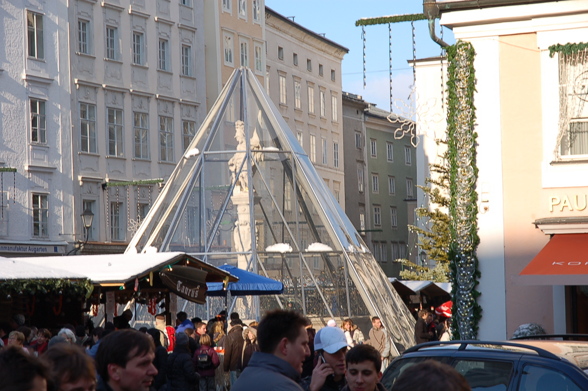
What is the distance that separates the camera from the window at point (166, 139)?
48297 mm

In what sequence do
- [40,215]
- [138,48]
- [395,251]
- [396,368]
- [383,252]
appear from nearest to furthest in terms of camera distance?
1. [396,368]
2. [40,215]
3. [138,48]
4. [383,252]
5. [395,251]

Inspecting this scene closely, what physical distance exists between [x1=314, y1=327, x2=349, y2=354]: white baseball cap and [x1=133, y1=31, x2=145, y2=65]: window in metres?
40.8

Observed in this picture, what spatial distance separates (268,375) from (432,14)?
1356 cm

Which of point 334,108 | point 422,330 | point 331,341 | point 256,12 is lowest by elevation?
point 422,330

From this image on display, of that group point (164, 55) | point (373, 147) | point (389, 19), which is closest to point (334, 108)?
point (373, 147)

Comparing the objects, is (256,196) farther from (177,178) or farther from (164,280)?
(164,280)

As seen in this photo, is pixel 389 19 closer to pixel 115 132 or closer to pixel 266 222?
pixel 266 222

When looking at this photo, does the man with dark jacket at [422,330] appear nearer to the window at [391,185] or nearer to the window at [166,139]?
the window at [166,139]

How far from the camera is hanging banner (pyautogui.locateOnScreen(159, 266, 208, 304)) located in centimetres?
1883

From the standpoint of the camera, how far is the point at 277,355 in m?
5.59

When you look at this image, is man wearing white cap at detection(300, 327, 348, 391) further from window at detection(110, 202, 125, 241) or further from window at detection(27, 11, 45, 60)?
window at detection(110, 202, 125, 241)

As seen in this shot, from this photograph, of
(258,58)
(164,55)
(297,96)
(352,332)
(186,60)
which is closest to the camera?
(352,332)

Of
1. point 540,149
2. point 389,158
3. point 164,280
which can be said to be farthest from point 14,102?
point 389,158

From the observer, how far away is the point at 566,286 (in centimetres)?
1730
